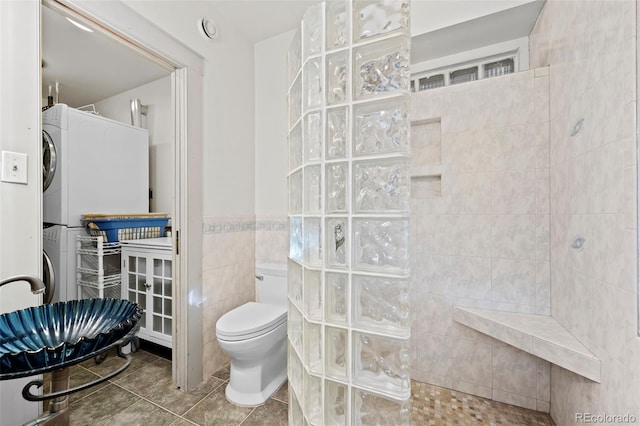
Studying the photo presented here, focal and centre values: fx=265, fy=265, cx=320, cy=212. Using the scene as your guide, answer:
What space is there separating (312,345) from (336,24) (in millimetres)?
1115

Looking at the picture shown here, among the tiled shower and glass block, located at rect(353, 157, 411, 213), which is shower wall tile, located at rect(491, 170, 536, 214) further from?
glass block, located at rect(353, 157, 411, 213)

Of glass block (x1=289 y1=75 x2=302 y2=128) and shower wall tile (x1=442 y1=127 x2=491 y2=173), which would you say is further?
shower wall tile (x1=442 y1=127 x2=491 y2=173)

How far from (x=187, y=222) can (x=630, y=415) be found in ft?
6.89

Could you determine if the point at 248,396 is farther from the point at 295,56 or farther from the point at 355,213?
the point at 295,56

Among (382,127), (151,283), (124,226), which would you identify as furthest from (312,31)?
(124,226)

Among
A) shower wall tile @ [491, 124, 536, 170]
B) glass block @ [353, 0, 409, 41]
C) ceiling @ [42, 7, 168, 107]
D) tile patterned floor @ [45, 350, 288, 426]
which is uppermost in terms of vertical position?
ceiling @ [42, 7, 168, 107]

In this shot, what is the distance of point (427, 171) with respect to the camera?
5.65 feet

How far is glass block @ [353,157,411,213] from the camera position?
2.64ft

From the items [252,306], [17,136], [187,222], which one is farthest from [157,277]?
[17,136]

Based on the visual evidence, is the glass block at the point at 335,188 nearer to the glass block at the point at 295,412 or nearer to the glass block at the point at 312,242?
the glass block at the point at 312,242

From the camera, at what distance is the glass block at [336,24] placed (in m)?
0.87

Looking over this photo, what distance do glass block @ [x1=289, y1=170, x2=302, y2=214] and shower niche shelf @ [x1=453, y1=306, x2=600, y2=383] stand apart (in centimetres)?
123

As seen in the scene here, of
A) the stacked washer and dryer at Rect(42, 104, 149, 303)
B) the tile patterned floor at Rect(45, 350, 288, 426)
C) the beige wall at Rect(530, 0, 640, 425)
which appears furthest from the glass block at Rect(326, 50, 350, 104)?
the stacked washer and dryer at Rect(42, 104, 149, 303)

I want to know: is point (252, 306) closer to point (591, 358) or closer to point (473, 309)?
point (473, 309)
